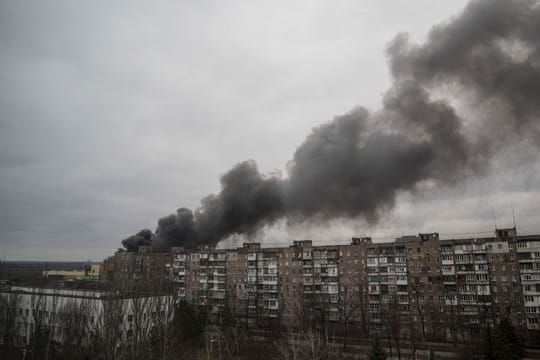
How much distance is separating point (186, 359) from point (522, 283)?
125ft

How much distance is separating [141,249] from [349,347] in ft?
147

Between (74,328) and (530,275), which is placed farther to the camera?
(530,275)

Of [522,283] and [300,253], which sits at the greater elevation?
[300,253]

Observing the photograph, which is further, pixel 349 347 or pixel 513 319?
pixel 513 319

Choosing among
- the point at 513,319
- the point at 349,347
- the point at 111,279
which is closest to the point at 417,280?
the point at 513,319

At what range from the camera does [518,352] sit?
99.5 feet

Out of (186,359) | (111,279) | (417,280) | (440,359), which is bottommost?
(440,359)

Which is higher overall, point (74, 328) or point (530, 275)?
point (530, 275)

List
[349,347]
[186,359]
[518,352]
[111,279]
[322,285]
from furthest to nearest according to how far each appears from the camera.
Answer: [322,285]
[349,347]
[518,352]
[186,359]
[111,279]

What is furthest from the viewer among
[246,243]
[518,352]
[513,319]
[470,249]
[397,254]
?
[246,243]

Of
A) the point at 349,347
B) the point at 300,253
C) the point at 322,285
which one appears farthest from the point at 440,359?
the point at 300,253

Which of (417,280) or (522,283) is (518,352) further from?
(417,280)

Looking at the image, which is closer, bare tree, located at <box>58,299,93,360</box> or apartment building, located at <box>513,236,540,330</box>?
bare tree, located at <box>58,299,93,360</box>

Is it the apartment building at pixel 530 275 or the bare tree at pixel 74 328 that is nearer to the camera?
the bare tree at pixel 74 328
